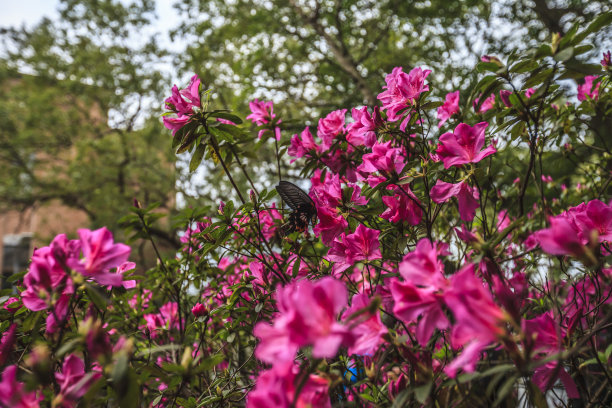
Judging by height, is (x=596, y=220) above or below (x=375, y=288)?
above

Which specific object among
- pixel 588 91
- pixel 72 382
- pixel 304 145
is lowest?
pixel 72 382

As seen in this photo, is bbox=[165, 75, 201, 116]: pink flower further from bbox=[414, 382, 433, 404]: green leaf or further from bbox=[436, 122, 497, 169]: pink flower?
bbox=[414, 382, 433, 404]: green leaf

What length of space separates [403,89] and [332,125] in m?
0.32

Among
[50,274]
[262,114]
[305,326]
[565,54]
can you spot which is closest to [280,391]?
[305,326]

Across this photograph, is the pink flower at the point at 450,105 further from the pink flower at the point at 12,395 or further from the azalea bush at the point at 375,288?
the pink flower at the point at 12,395

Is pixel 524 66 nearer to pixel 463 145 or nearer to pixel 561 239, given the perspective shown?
pixel 463 145

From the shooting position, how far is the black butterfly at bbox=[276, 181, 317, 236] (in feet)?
3.56

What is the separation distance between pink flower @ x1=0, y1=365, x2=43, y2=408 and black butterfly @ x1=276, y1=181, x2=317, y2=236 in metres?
0.72

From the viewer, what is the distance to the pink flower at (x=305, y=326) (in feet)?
1.80

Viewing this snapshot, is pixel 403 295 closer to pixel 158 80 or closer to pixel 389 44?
pixel 389 44

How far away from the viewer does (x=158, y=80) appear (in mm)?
8594

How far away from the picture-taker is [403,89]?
116 centimetres

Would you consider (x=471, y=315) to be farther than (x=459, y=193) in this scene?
No

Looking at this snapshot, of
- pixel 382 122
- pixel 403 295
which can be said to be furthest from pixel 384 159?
pixel 403 295
